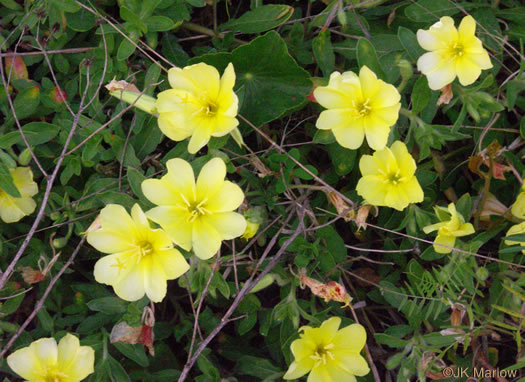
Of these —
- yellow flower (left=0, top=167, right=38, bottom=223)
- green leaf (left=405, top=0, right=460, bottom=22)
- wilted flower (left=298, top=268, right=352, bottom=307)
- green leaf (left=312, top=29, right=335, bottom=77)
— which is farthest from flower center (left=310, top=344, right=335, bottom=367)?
green leaf (left=405, top=0, right=460, bottom=22)

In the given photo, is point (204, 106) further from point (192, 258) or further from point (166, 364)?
point (166, 364)

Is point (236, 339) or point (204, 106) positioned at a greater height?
point (204, 106)

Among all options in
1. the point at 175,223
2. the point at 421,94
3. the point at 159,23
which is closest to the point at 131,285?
the point at 175,223

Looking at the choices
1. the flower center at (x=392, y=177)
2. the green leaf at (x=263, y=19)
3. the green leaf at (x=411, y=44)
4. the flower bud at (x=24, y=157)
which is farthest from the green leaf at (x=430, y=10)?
the flower bud at (x=24, y=157)

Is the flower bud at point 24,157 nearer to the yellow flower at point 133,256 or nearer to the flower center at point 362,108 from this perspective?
the yellow flower at point 133,256

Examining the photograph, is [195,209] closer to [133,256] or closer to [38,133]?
[133,256]

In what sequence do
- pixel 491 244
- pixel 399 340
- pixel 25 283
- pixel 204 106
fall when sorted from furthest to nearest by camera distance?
pixel 491 244 → pixel 25 283 → pixel 399 340 → pixel 204 106

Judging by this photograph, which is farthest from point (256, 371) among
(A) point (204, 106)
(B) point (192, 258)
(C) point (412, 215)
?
(A) point (204, 106)
